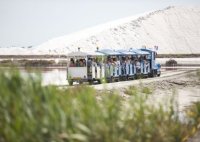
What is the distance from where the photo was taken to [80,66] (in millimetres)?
31562

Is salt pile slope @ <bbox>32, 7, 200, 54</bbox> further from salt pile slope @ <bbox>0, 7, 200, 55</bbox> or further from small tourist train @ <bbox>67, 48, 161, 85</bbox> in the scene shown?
small tourist train @ <bbox>67, 48, 161, 85</bbox>

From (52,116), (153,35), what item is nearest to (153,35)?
(153,35)

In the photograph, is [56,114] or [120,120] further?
[120,120]

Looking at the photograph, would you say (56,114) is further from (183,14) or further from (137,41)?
(183,14)

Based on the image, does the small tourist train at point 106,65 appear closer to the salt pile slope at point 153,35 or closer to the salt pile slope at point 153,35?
the salt pile slope at point 153,35

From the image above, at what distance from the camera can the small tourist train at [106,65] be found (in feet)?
104

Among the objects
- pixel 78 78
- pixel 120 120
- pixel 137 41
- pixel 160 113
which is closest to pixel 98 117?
pixel 120 120

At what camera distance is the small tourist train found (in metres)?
31.5

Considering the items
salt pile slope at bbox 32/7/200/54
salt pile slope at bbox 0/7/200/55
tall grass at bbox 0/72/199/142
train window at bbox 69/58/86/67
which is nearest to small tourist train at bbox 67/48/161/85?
train window at bbox 69/58/86/67

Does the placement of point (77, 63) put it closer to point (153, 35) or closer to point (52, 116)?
point (52, 116)

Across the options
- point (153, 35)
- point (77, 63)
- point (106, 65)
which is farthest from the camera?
point (153, 35)

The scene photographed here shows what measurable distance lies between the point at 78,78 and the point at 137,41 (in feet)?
346

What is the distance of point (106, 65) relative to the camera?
32.9 metres

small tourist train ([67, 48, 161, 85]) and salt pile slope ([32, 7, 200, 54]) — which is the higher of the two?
salt pile slope ([32, 7, 200, 54])
